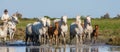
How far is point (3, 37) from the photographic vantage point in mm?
40188

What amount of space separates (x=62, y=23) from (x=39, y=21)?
6.19ft

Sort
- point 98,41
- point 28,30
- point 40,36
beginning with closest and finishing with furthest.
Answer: point 40,36, point 28,30, point 98,41

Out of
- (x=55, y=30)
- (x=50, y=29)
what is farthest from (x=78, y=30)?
(x=50, y=29)

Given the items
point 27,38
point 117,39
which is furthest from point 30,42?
point 117,39

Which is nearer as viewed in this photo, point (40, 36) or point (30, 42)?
point (40, 36)

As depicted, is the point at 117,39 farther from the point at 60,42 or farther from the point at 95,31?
the point at 60,42

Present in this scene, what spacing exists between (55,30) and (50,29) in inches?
16.8

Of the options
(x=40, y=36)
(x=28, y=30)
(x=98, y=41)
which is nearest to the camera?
(x=40, y=36)

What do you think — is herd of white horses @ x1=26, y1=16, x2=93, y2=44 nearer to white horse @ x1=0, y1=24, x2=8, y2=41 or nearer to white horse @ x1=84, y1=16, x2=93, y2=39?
white horse @ x1=84, y1=16, x2=93, y2=39

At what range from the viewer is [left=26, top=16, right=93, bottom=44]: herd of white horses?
119 ft

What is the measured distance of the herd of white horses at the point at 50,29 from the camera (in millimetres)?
36281

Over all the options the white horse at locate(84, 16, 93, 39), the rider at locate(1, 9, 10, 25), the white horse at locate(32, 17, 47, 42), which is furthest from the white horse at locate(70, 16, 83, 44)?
the rider at locate(1, 9, 10, 25)

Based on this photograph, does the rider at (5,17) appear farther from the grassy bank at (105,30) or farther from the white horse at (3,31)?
the grassy bank at (105,30)

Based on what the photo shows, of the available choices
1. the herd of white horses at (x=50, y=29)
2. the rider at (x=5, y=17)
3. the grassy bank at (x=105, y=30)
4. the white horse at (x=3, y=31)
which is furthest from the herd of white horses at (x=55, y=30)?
the grassy bank at (x=105, y=30)
